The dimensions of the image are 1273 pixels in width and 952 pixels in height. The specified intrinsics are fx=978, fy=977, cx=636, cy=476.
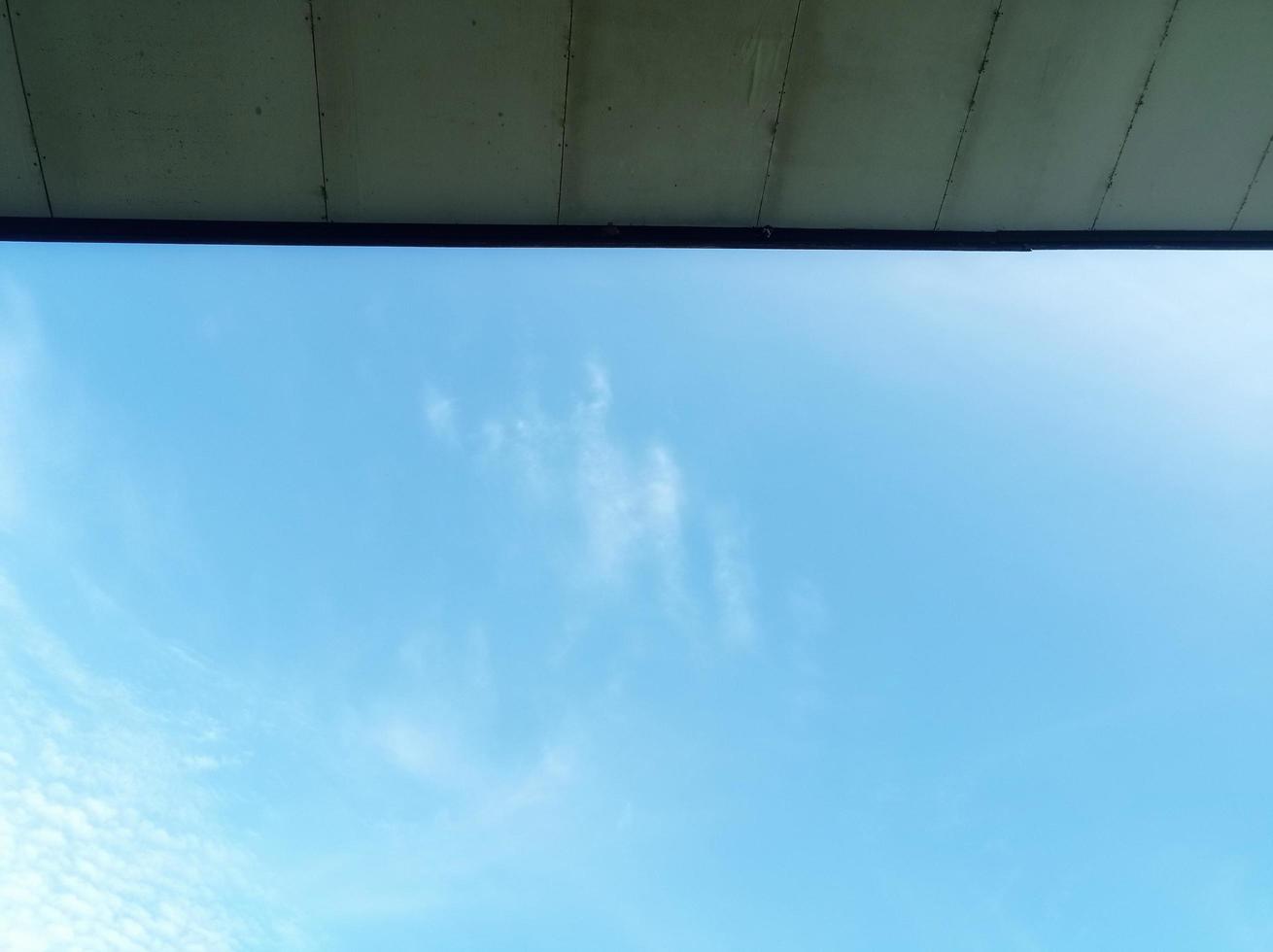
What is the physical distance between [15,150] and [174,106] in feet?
3.03

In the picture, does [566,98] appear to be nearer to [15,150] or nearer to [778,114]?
[778,114]

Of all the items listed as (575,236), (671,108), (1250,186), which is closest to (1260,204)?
(1250,186)

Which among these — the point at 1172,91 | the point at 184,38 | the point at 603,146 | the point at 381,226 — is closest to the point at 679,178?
the point at 603,146

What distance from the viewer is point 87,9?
525cm

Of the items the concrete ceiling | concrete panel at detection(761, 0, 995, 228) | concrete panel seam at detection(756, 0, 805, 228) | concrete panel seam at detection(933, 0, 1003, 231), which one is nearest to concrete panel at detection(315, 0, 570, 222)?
the concrete ceiling

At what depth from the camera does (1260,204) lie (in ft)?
23.6

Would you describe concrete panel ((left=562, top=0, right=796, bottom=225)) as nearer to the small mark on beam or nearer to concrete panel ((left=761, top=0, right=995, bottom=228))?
the small mark on beam

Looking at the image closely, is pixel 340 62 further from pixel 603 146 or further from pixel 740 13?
pixel 740 13

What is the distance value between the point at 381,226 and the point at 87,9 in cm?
186

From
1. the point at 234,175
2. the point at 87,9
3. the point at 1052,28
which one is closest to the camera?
the point at 87,9

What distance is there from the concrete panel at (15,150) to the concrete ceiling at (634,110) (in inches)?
0.4

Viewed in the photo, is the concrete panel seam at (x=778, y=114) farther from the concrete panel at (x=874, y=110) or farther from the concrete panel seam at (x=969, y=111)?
the concrete panel seam at (x=969, y=111)

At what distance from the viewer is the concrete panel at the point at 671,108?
580 centimetres

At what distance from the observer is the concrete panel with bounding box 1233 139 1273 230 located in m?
7.03
